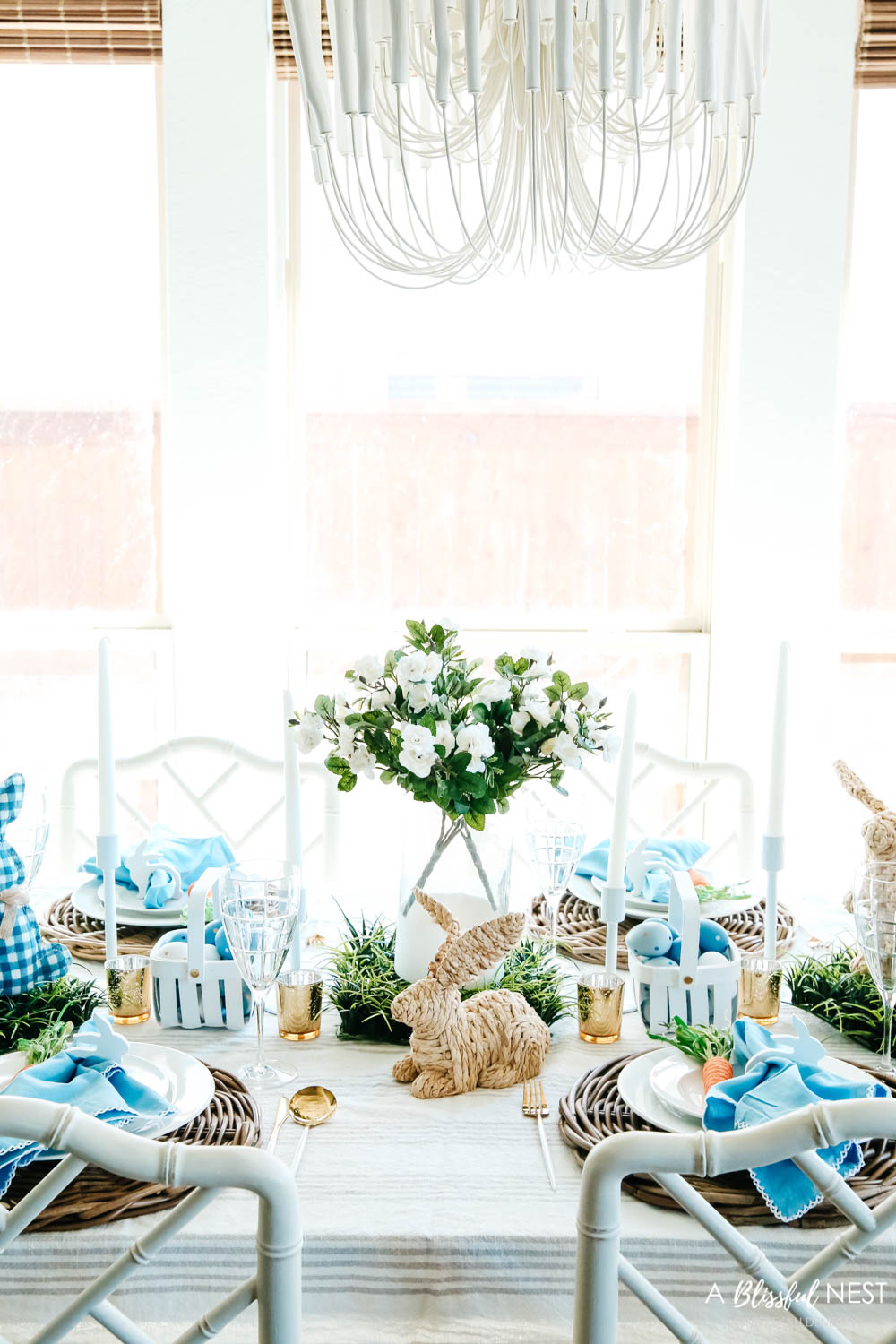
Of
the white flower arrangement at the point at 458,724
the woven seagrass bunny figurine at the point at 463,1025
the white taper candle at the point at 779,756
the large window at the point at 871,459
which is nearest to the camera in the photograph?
the woven seagrass bunny figurine at the point at 463,1025

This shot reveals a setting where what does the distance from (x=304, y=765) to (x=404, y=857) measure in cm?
71

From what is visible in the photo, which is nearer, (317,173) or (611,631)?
(317,173)

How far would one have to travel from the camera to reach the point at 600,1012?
51.3 inches

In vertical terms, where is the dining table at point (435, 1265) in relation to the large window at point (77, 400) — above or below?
below

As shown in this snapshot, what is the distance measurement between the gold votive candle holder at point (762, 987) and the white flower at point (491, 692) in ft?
1.34

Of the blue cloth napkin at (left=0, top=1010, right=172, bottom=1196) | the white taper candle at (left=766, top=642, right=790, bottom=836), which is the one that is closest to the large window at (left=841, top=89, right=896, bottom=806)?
the white taper candle at (left=766, top=642, right=790, bottom=836)

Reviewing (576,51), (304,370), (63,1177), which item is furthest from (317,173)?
(304,370)

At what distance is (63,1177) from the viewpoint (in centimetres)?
71

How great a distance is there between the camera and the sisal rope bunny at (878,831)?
1444 mm

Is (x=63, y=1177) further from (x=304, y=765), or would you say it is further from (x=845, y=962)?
(x=304, y=765)

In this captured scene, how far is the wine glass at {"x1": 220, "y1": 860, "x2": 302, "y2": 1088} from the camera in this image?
1.18m

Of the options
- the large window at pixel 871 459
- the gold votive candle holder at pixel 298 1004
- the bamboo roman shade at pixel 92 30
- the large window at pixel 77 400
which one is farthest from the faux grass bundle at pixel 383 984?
the bamboo roman shade at pixel 92 30

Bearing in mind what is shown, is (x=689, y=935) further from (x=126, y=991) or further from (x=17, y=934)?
(x=17, y=934)

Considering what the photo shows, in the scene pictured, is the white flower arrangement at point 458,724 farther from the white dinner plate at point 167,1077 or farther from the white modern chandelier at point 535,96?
the white modern chandelier at point 535,96
